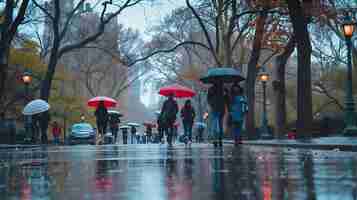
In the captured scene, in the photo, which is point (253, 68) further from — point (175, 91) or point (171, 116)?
point (171, 116)

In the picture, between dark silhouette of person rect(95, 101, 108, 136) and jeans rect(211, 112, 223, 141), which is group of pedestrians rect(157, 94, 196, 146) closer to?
jeans rect(211, 112, 223, 141)

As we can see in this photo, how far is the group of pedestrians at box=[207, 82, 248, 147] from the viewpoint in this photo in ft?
56.9

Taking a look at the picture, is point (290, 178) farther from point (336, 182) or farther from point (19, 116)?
point (19, 116)

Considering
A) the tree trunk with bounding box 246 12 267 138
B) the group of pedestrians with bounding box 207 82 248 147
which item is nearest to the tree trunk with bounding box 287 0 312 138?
the group of pedestrians with bounding box 207 82 248 147

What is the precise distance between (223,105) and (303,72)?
3636mm

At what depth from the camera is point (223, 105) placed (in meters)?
17.5

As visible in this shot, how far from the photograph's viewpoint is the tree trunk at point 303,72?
64.5 ft

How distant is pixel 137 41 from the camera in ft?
182

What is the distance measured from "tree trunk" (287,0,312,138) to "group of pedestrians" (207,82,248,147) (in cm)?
233

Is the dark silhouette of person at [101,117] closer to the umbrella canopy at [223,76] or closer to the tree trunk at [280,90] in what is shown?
the umbrella canopy at [223,76]

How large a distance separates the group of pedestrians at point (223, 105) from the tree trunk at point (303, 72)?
2332mm

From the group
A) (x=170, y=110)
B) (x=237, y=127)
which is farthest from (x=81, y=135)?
(x=237, y=127)

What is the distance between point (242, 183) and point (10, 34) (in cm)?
2105

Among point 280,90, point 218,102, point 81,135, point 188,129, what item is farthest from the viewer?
point 81,135
